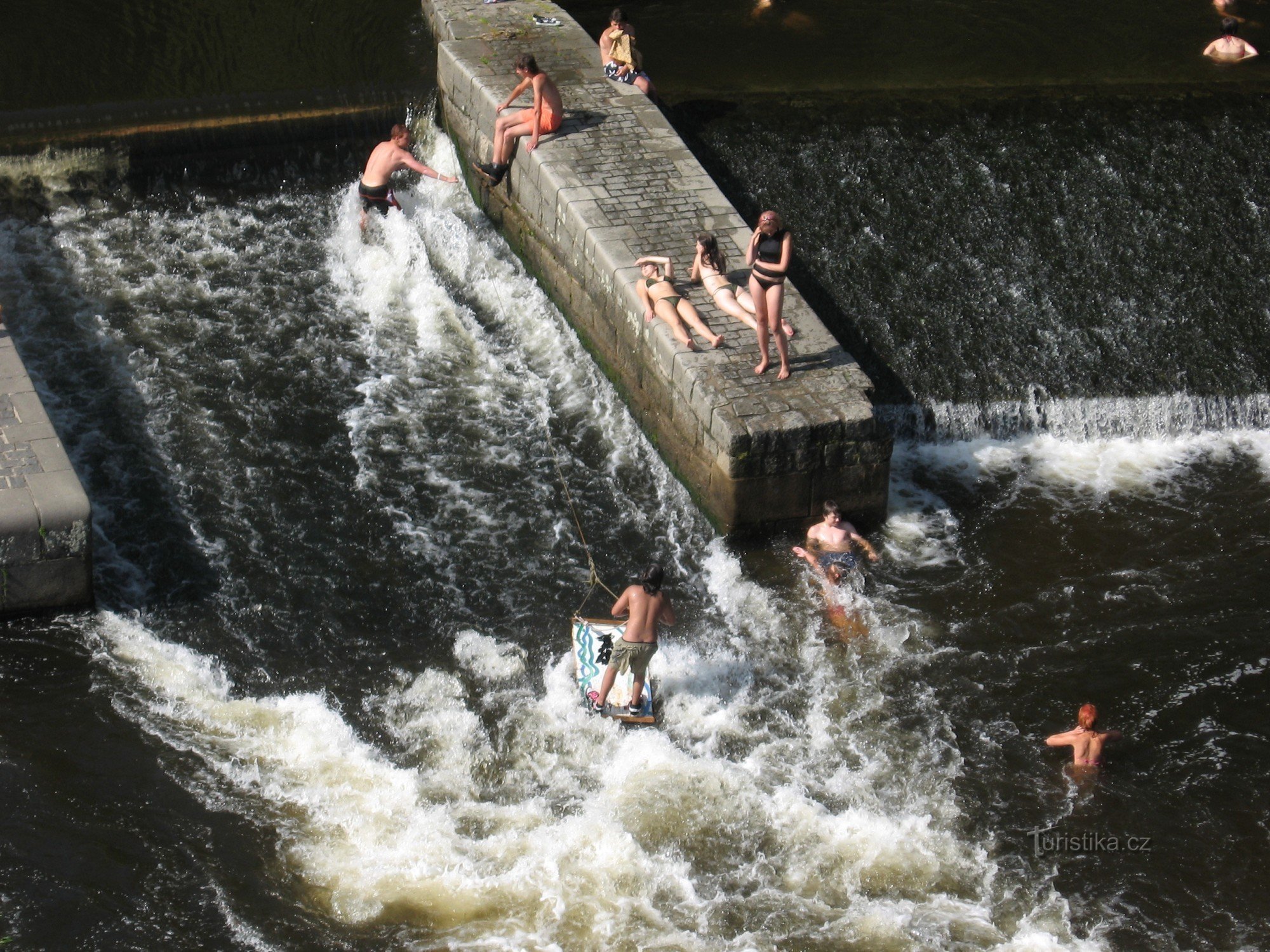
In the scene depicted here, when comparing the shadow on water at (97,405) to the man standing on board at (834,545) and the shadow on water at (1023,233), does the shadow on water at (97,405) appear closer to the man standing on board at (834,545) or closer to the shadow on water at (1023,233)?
the man standing on board at (834,545)

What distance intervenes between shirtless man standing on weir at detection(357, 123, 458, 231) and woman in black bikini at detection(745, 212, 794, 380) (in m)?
4.12

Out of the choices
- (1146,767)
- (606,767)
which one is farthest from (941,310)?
(606,767)

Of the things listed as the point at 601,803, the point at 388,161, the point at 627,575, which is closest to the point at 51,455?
the point at 627,575

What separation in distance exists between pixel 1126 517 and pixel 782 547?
2936 mm

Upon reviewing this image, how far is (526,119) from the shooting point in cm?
1395

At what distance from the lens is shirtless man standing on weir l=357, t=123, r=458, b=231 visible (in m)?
14.0

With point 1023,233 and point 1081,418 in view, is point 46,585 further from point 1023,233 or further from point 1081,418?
point 1023,233

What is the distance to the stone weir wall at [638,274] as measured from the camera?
1101cm

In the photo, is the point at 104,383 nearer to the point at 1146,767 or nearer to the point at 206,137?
the point at 206,137

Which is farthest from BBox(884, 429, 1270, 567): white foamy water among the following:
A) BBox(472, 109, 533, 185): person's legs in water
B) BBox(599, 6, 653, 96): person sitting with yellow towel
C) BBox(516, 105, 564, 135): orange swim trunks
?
BBox(599, 6, 653, 96): person sitting with yellow towel

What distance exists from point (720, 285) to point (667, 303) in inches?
21.1

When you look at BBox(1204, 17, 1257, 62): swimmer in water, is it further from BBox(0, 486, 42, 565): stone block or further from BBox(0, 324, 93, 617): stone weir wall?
BBox(0, 486, 42, 565): stone block

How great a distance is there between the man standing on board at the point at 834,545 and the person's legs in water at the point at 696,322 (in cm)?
167

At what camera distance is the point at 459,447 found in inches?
477
